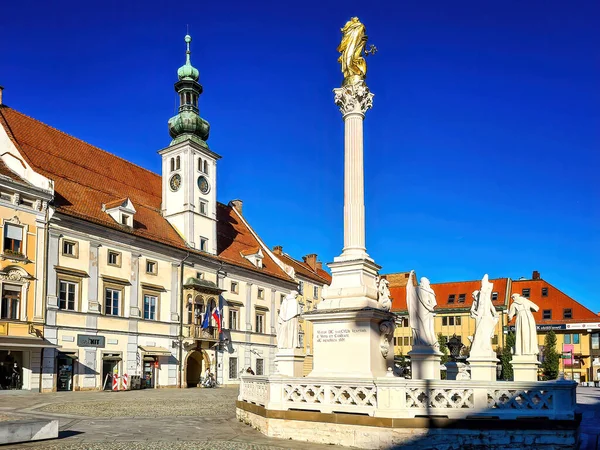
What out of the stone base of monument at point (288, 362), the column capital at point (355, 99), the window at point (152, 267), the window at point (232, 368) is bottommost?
the window at point (232, 368)

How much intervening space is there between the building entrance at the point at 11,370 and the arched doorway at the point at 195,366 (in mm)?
12268

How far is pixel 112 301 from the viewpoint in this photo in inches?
1351

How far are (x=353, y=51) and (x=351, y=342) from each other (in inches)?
300

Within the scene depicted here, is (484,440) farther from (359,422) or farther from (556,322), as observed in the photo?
(556,322)

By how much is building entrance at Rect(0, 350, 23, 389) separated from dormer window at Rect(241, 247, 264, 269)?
67.8ft

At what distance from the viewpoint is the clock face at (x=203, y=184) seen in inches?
1693

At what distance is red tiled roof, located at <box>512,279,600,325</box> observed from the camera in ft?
185

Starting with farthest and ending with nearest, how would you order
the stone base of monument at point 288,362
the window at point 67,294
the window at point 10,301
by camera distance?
1. the window at point 67,294
2. the window at point 10,301
3. the stone base of monument at point 288,362

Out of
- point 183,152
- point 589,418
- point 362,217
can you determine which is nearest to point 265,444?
point 362,217

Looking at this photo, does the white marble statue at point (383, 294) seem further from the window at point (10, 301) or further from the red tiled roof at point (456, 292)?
the red tiled roof at point (456, 292)

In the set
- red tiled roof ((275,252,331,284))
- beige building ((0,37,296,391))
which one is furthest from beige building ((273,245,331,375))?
beige building ((0,37,296,391))

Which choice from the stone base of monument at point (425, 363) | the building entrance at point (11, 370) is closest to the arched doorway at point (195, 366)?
the building entrance at point (11, 370)

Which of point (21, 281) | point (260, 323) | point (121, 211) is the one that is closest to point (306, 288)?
point (260, 323)

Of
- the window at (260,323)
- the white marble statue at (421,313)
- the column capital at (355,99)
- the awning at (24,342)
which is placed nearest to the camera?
the white marble statue at (421,313)
